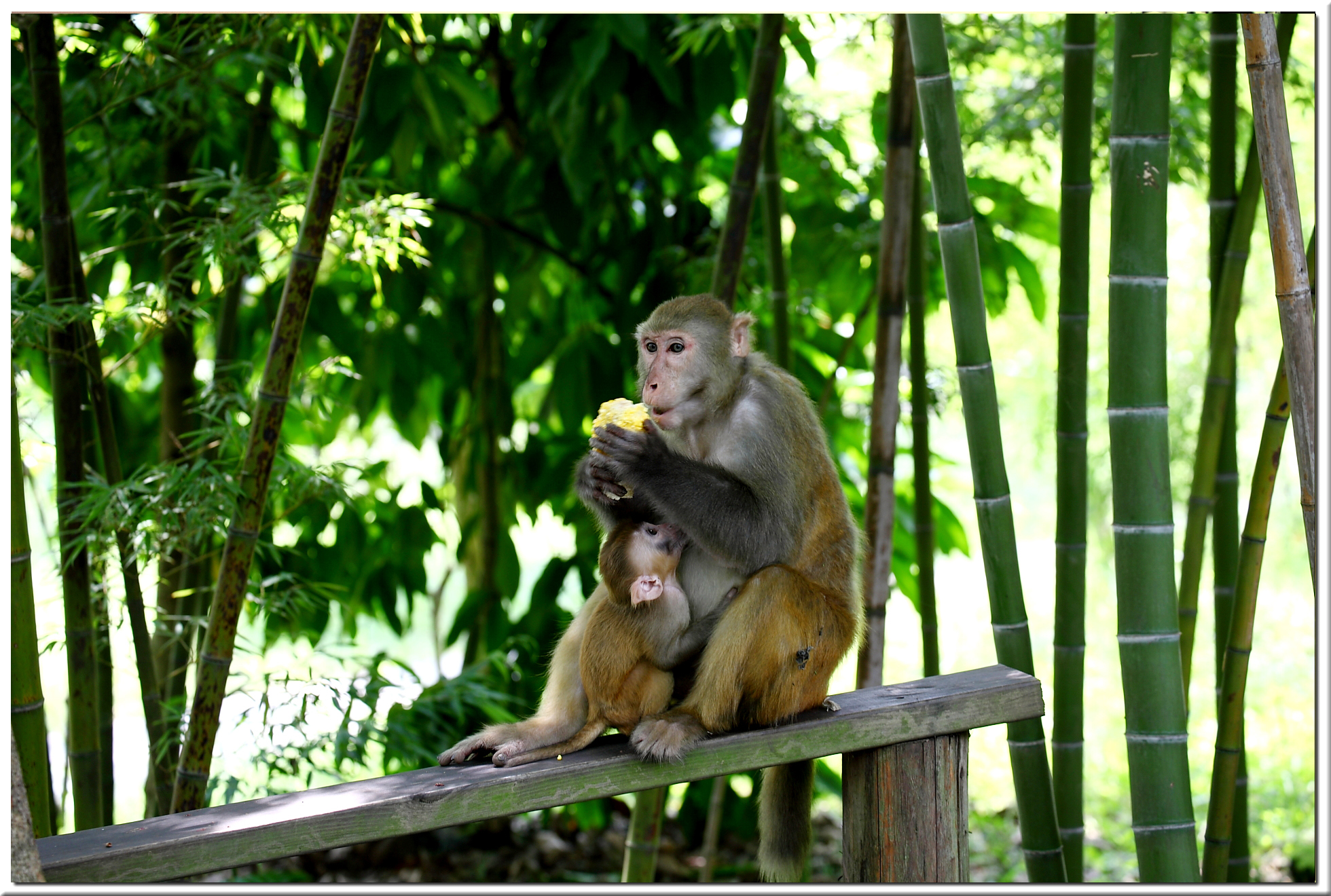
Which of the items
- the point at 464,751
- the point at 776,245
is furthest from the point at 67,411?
the point at 776,245

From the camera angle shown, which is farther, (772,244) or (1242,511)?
(1242,511)

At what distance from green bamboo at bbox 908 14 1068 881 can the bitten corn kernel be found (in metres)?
0.72

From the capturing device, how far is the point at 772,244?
135 inches

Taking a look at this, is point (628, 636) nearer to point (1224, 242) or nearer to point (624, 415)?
point (624, 415)

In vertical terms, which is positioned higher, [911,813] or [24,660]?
→ [24,660]

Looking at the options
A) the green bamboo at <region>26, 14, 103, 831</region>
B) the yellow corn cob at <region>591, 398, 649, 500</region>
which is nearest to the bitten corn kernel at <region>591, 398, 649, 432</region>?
the yellow corn cob at <region>591, 398, 649, 500</region>

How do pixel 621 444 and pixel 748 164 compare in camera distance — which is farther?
pixel 748 164

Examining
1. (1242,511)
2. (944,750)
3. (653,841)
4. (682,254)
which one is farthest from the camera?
(1242,511)

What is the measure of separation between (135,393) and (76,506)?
7.70 feet

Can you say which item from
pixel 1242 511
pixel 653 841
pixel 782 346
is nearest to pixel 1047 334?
pixel 1242 511

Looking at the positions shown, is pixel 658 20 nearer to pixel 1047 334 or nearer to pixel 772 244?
pixel 772 244

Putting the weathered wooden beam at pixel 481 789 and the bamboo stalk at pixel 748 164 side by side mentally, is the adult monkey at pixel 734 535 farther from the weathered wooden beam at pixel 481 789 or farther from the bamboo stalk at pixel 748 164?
the bamboo stalk at pixel 748 164

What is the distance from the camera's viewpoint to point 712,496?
7.30ft

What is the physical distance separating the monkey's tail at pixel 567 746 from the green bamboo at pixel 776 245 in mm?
1527
